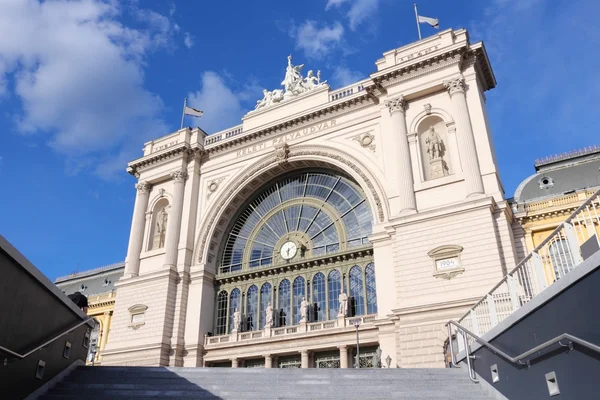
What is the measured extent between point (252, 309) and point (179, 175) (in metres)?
11.1

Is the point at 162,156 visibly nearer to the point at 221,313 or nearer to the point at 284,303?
the point at 221,313

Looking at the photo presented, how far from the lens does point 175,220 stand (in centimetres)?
3453

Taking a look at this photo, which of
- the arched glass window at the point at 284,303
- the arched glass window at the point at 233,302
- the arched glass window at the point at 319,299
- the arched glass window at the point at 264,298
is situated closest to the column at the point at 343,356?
the arched glass window at the point at 319,299

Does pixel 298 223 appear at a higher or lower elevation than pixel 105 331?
higher

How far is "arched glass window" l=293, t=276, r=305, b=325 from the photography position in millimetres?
29688

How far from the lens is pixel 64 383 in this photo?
478 inches

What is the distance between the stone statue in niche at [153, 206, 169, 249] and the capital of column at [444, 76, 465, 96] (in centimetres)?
2082

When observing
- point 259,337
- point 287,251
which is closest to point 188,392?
point 259,337

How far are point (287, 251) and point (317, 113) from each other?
897 cm

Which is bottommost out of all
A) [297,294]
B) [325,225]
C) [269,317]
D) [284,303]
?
Answer: [269,317]

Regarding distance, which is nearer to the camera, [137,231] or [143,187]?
[137,231]

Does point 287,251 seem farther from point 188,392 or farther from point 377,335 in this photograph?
point 188,392

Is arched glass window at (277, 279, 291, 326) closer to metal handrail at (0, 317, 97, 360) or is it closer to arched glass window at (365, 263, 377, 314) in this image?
arched glass window at (365, 263, 377, 314)

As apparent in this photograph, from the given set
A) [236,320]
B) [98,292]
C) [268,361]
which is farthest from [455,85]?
[98,292]
